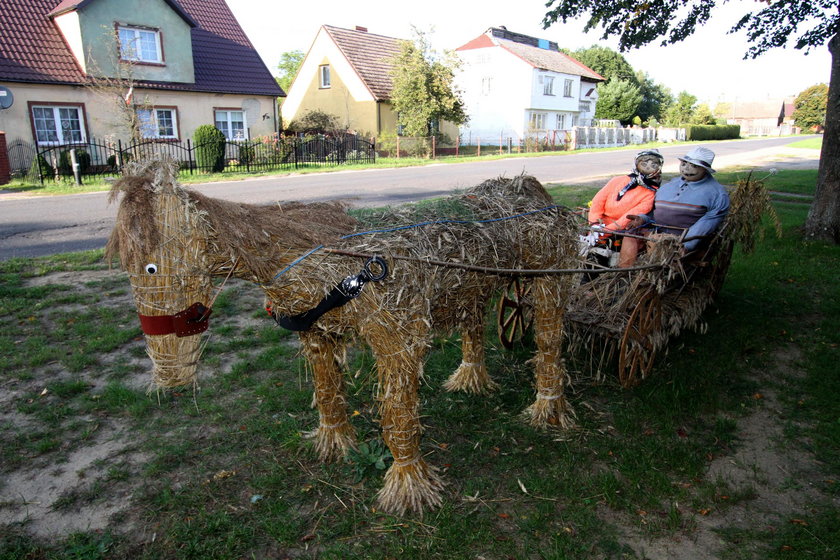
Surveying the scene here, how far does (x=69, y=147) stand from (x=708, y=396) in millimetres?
21155

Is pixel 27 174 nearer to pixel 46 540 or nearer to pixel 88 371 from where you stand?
A: pixel 88 371

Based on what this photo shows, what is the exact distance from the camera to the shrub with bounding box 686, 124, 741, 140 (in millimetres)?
55594

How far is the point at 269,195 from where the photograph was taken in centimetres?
1459

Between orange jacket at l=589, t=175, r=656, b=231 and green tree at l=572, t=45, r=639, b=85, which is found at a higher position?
green tree at l=572, t=45, r=639, b=85

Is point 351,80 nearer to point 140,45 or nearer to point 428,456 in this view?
point 140,45

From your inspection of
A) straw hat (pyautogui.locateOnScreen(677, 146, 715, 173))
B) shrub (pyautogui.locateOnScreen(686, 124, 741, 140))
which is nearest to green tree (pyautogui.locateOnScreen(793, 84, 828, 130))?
shrub (pyautogui.locateOnScreen(686, 124, 741, 140))

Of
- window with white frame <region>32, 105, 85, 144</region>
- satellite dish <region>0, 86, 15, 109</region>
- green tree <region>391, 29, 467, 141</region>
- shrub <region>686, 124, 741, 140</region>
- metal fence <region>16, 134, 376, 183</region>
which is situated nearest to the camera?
satellite dish <region>0, 86, 15, 109</region>

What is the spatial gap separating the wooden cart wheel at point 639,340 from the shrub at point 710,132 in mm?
57991

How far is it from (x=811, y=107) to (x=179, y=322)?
97764 mm

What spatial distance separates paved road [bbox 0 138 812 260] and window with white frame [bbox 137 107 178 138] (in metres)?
6.07

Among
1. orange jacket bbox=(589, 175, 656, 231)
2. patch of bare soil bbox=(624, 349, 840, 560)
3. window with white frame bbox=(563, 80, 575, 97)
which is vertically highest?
window with white frame bbox=(563, 80, 575, 97)

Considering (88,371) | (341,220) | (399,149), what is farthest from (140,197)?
(399,149)

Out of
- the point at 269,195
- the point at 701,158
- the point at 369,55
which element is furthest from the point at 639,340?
the point at 369,55

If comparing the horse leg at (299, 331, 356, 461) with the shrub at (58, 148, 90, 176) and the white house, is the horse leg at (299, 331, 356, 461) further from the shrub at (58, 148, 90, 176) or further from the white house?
the white house
